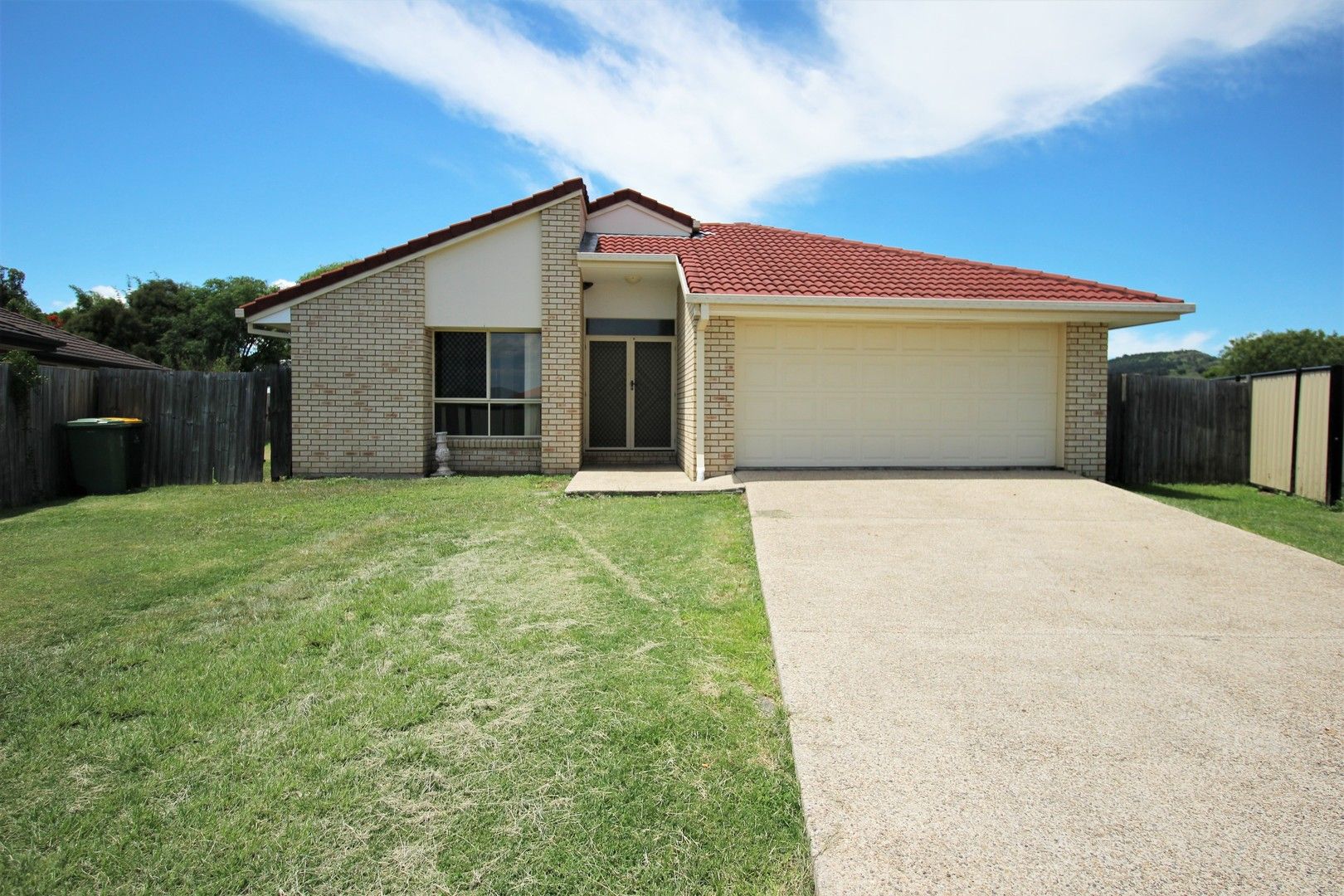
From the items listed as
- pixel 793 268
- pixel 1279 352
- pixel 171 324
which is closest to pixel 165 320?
pixel 171 324

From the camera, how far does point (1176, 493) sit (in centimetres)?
1074

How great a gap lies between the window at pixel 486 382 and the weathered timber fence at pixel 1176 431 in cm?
1005

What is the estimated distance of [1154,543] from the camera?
257 inches

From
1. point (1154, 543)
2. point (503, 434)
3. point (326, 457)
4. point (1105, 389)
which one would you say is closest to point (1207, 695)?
point (1154, 543)

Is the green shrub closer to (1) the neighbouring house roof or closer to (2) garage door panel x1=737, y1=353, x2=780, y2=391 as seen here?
(1) the neighbouring house roof

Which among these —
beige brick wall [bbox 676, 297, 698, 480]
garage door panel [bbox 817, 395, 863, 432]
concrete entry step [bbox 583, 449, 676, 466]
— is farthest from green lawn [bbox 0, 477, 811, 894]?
concrete entry step [bbox 583, 449, 676, 466]

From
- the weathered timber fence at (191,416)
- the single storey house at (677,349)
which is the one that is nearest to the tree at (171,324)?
the weathered timber fence at (191,416)

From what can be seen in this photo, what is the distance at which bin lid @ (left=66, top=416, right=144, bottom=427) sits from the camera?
10562 millimetres

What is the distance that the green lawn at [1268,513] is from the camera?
723cm

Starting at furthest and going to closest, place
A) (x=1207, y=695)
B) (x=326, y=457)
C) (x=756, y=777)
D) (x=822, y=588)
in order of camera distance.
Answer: (x=326, y=457), (x=822, y=588), (x=1207, y=695), (x=756, y=777)

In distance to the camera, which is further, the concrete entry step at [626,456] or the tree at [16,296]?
the tree at [16,296]

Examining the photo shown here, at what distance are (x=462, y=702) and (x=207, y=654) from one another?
1760mm

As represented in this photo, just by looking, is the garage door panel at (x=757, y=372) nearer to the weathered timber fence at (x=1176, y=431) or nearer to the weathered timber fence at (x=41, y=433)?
the weathered timber fence at (x=1176, y=431)

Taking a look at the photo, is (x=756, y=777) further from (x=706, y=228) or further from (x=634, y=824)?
(x=706, y=228)
